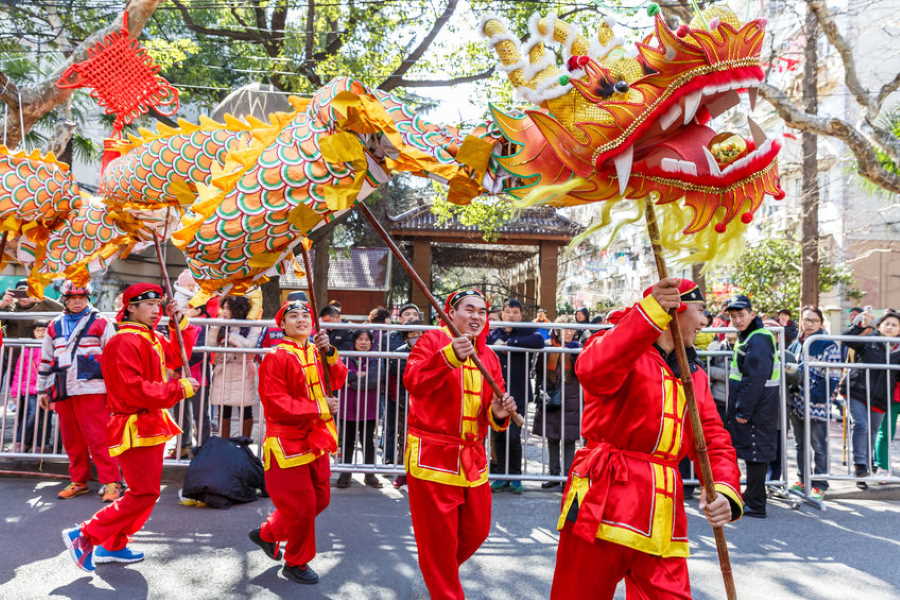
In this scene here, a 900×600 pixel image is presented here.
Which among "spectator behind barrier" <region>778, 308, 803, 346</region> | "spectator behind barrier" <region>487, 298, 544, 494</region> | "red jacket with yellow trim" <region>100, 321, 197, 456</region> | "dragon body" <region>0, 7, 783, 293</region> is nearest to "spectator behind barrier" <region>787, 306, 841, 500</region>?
"spectator behind barrier" <region>778, 308, 803, 346</region>

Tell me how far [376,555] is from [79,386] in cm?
290

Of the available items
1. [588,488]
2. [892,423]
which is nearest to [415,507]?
[588,488]

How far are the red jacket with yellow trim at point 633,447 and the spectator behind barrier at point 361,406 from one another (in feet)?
13.0

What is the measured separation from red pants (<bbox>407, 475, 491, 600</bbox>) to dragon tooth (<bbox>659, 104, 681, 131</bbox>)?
6.95 ft

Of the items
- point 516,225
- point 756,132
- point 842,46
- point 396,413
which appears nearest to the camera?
point 756,132

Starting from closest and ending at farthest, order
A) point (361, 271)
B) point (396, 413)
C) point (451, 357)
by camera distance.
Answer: point (451, 357)
point (396, 413)
point (361, 271)

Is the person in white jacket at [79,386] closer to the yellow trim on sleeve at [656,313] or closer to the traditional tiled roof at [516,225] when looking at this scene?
the yellow trim on sleeve at [656,313]

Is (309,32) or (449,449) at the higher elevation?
(309,32)

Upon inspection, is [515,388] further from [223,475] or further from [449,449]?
[449,449]

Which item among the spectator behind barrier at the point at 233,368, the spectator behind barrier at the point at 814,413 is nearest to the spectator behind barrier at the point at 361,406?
the spectator behind barrier at the point at 233,368

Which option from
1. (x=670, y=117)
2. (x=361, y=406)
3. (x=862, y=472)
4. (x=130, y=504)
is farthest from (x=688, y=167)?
(x=862, y=472)

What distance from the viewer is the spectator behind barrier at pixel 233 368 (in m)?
6.61

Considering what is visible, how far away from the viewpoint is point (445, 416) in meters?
3.75

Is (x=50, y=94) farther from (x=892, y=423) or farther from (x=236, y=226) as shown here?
(x=892, y=423)
